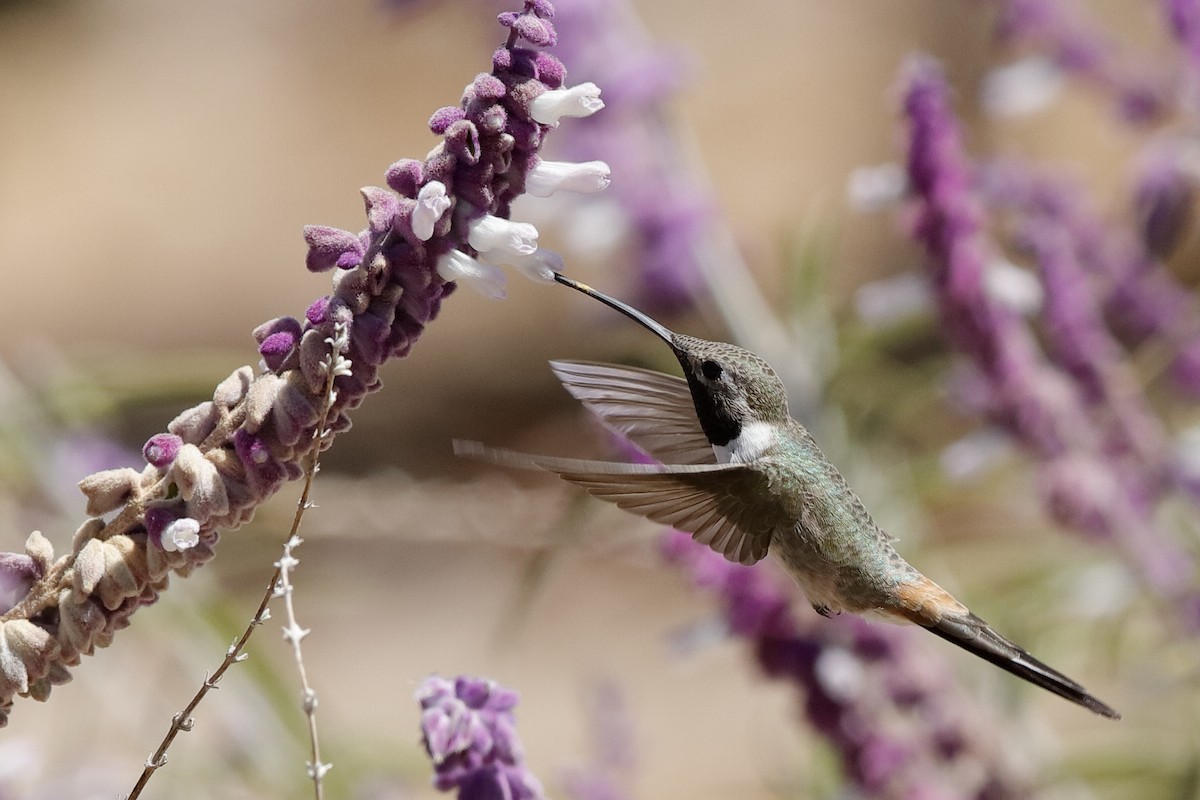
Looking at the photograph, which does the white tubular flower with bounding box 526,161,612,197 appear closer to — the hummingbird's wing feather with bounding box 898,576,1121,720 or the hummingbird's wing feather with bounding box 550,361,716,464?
the hummingbird's wing feather with bounding box 550,361,716,464

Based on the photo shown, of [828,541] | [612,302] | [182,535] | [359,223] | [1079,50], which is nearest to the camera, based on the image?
[182,535]

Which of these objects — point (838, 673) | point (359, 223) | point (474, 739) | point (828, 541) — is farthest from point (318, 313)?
point (359, 223)

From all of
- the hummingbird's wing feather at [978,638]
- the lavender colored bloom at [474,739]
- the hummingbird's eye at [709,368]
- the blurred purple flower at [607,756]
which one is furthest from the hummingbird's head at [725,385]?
the blurred purple flower at [607,756]

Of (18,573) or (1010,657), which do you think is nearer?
(18,573)

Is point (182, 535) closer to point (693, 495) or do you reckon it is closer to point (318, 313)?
point (318, 313)

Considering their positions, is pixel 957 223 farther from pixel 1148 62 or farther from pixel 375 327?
pixel 375 327

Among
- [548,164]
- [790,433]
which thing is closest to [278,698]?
[790,433]
